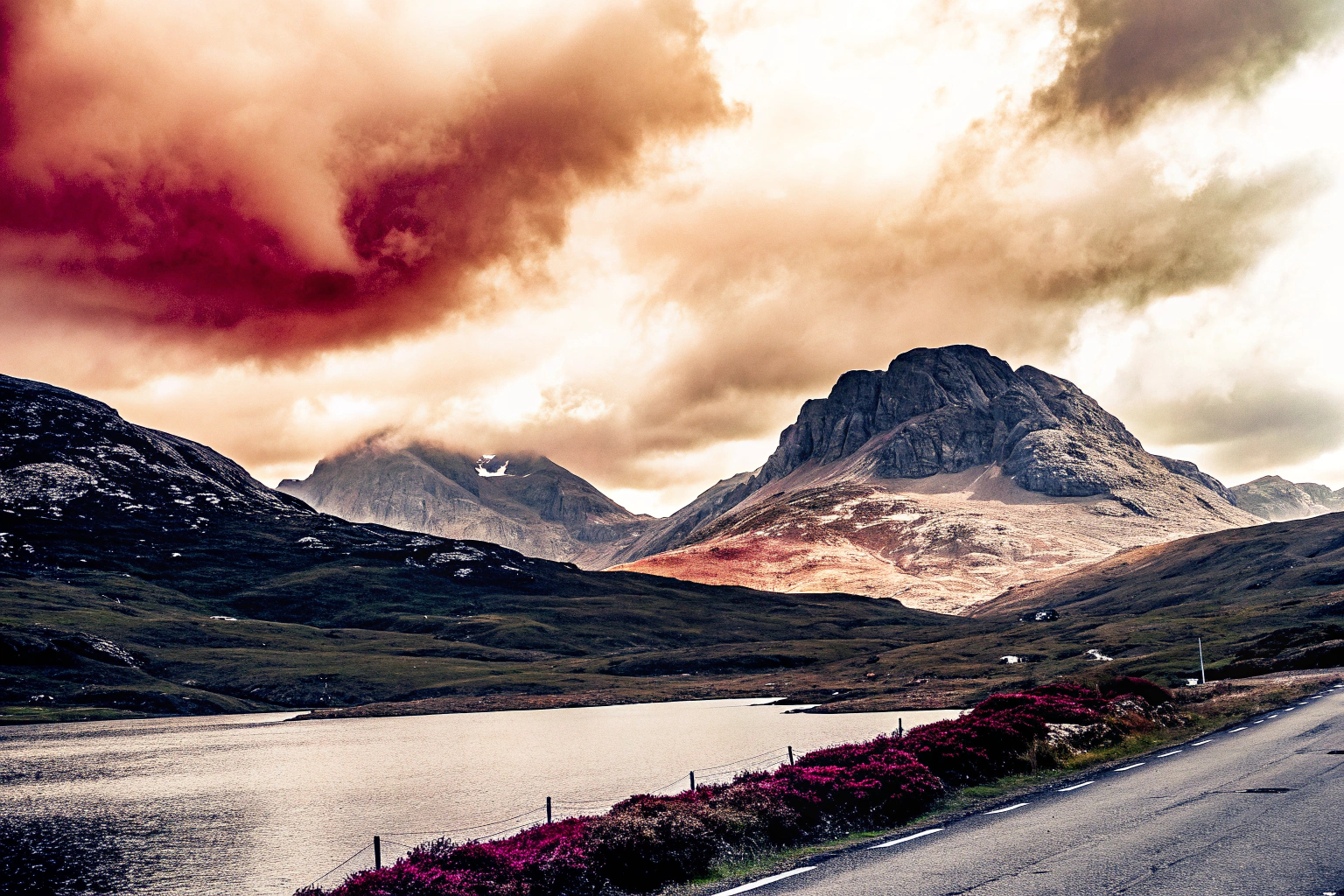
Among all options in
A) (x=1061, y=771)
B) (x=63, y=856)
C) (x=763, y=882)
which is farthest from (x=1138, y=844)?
(x=63, y=856)

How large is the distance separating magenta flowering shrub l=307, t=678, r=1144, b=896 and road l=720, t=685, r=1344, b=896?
10.6ft

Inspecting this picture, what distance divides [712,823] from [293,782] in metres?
61.8

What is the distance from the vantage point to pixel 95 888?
4000cm

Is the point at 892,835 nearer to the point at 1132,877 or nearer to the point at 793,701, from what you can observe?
the point at 1132,877

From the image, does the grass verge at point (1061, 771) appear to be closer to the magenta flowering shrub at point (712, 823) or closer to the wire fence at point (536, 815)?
the magenta flowering shrub at point (712, 823)

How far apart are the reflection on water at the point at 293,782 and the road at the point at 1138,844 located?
1091 inches

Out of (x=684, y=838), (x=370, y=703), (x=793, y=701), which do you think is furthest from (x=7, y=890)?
(x=370, y=703)

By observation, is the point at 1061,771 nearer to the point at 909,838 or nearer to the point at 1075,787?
the point at 1075,787

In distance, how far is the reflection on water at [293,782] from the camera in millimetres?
44750

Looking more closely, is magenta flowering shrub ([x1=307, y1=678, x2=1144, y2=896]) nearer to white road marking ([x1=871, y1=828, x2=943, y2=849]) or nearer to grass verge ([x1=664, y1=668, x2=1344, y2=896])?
grass verge ([x1=664, y1=668, x2=1344, y2=896])

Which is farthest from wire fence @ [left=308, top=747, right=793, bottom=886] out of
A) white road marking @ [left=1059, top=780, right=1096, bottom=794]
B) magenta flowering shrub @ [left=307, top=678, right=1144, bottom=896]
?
white road marking @ [left=1059, top=780, right=1096, bottom=794]

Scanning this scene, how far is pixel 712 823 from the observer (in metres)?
26.7

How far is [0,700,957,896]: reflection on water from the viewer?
44.8 metres

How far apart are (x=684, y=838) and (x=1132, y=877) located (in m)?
11.9
